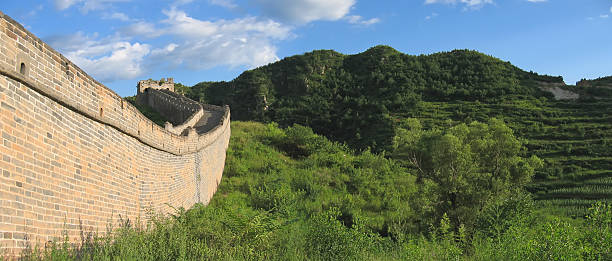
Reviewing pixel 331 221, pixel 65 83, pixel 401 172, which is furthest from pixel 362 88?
pixel 65 83

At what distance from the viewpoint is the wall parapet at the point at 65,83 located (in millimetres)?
4332

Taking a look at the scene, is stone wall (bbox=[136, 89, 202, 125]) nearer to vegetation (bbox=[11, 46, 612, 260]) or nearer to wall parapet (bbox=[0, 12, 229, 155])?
vegetation (bbox=[11, 46, 612, 260])

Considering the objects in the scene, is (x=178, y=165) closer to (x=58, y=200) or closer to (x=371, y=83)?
(x=58, y=200)

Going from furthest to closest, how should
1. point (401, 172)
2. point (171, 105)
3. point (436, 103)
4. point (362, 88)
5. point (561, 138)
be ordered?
1. point (362, 88)
2. point (436, 103)
3. point (561, 138)
4. point (171, 105)
5. point (401, 172)

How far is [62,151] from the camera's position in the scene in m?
5.11

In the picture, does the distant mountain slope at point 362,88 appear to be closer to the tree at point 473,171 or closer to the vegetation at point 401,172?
the vegetation at point 401,172

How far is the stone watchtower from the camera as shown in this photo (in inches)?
1283

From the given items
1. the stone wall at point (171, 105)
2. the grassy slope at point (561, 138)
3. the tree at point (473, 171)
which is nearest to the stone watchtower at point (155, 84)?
the stone wall at point (171, 105)

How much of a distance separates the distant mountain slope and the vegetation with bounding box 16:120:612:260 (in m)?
10.5

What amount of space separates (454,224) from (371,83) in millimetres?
36385

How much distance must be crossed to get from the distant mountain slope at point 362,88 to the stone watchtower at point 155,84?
1289cm

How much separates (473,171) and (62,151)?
12.5m

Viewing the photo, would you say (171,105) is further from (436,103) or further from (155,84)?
(436,103)

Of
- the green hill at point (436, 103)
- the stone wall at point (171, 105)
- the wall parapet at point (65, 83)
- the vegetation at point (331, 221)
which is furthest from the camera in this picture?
the green hill at point (436, 103)
